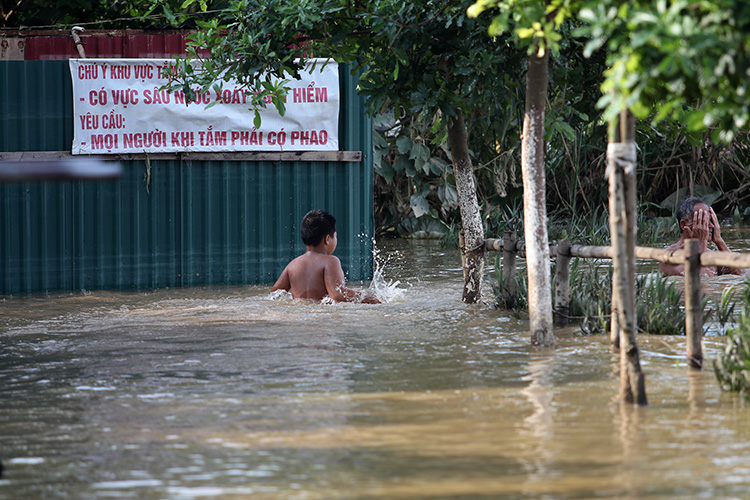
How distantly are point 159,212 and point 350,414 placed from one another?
21.3ft

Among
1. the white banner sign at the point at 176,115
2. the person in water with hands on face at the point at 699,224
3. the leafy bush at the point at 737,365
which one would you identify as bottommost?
the leafy bush at the point at 737,365

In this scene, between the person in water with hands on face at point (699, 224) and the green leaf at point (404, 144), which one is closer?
the person in water with hands on face at point (699, 224)

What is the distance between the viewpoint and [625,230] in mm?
5230

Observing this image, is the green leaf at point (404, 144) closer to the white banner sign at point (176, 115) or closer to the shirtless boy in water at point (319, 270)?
the white banner sign at point (176, 115)

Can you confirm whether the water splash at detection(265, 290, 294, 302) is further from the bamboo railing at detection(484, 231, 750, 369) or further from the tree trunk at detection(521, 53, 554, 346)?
the tree trunk at detection(521, 53, 554, 346)

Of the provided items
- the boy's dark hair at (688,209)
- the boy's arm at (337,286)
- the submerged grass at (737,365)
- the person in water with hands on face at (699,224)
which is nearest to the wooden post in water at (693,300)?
the submerged grass at (737,365)

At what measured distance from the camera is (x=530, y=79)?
6891 mm

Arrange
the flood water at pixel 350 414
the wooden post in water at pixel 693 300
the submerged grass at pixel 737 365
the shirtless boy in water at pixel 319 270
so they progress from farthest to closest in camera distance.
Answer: the shirtless boy in water at pixel 319 270 → the wooden post in water at pixel 693 300 → the submerged grass at pixel 737 365 → the flood water at pixel 350 414

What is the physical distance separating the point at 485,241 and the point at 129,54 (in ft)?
16.1

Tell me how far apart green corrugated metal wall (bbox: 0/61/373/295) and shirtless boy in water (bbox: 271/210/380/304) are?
202 centimetres

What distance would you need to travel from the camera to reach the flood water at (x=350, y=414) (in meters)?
4.11

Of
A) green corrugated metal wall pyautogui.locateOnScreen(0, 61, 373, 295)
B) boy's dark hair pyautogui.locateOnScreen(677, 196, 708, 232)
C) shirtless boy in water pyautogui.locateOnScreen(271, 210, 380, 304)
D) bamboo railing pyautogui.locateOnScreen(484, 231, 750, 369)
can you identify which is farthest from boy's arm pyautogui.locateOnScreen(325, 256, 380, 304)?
boy's dark hair pyautogui.locateOnScreen(677, 196, 708, 232)

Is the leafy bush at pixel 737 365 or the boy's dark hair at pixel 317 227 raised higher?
the boy's dark hair at pixel 317 227

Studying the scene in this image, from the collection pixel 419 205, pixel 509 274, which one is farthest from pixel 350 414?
pixel 419 205
